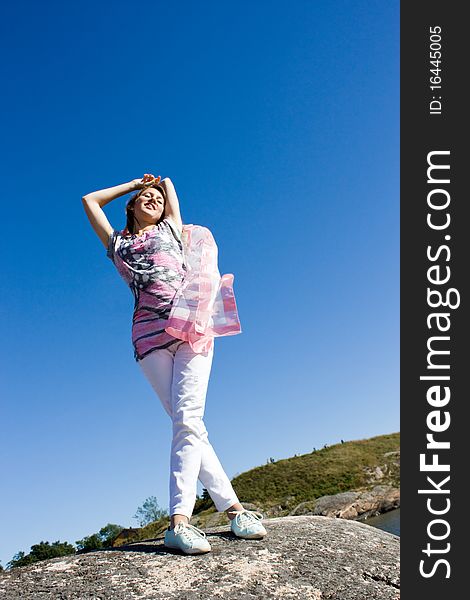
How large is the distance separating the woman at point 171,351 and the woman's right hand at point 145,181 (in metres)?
0.12

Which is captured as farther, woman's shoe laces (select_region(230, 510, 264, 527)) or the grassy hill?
the grassy hill

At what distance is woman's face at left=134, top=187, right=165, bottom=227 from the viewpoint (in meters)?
4.60

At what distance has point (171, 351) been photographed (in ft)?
13.6

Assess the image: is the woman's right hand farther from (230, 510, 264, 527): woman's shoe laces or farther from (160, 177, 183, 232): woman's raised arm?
(230, 510, 264, 527): woman's shoe laces

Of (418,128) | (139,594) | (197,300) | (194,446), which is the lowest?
(139,594)

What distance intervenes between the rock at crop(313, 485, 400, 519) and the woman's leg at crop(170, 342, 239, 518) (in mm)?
24233

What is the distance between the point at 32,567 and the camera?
11.4 feet

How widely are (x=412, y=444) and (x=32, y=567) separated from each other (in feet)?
8.39

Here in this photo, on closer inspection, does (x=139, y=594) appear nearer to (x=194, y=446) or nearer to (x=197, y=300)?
(x=194, y=446)

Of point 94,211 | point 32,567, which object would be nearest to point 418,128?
point 94,211

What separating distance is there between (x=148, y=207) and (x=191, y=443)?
192cm

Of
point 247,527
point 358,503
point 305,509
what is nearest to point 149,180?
point 247,527

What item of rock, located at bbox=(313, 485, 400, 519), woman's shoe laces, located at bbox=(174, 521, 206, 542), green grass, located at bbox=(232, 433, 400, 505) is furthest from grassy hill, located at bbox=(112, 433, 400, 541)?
woman's shoe laces, located at bbox=(174, 521, 206, 542)

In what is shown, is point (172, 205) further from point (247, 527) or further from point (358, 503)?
point (358, 503)
